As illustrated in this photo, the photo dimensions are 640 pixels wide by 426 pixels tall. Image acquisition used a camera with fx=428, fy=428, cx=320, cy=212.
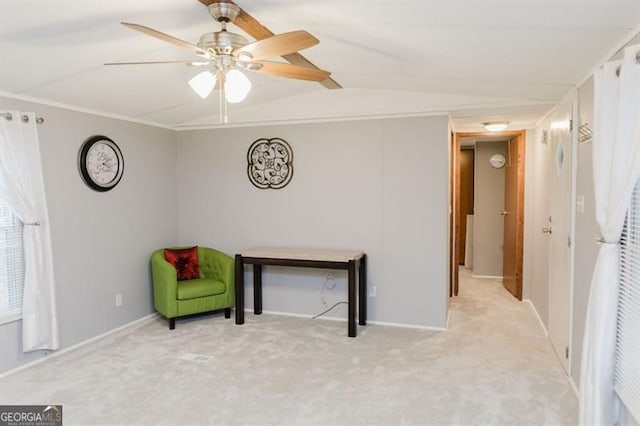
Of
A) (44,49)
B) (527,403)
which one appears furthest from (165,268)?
(527,403)

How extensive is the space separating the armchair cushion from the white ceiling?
1.72m

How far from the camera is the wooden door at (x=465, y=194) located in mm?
7398

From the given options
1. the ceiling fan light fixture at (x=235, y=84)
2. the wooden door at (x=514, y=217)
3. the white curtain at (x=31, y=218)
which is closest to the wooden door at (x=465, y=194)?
the wooden door at (x=514, y=217)

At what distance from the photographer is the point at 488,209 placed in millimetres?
6496

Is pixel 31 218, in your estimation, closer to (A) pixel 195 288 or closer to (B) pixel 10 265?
(B) pixel 10 265

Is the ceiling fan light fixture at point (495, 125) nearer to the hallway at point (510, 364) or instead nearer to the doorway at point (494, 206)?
the doorway at point (494, 206)

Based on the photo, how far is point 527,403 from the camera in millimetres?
2699

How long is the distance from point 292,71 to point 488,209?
5011mm

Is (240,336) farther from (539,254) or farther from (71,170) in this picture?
(539,254)

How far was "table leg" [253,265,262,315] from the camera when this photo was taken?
4.66 metres

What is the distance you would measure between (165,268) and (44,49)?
2264mm

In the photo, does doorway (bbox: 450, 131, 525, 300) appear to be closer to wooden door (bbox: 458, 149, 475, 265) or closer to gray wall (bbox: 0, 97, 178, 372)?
wooden door (bbox: 458, 149, 475, 265)

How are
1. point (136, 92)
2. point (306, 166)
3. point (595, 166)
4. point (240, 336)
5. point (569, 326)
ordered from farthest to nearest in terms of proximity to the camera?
point (306, 166), point (240, 336), point (136, 92), point (569, 326), point (595, 166)

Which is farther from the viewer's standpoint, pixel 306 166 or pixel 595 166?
pixel 306 166
